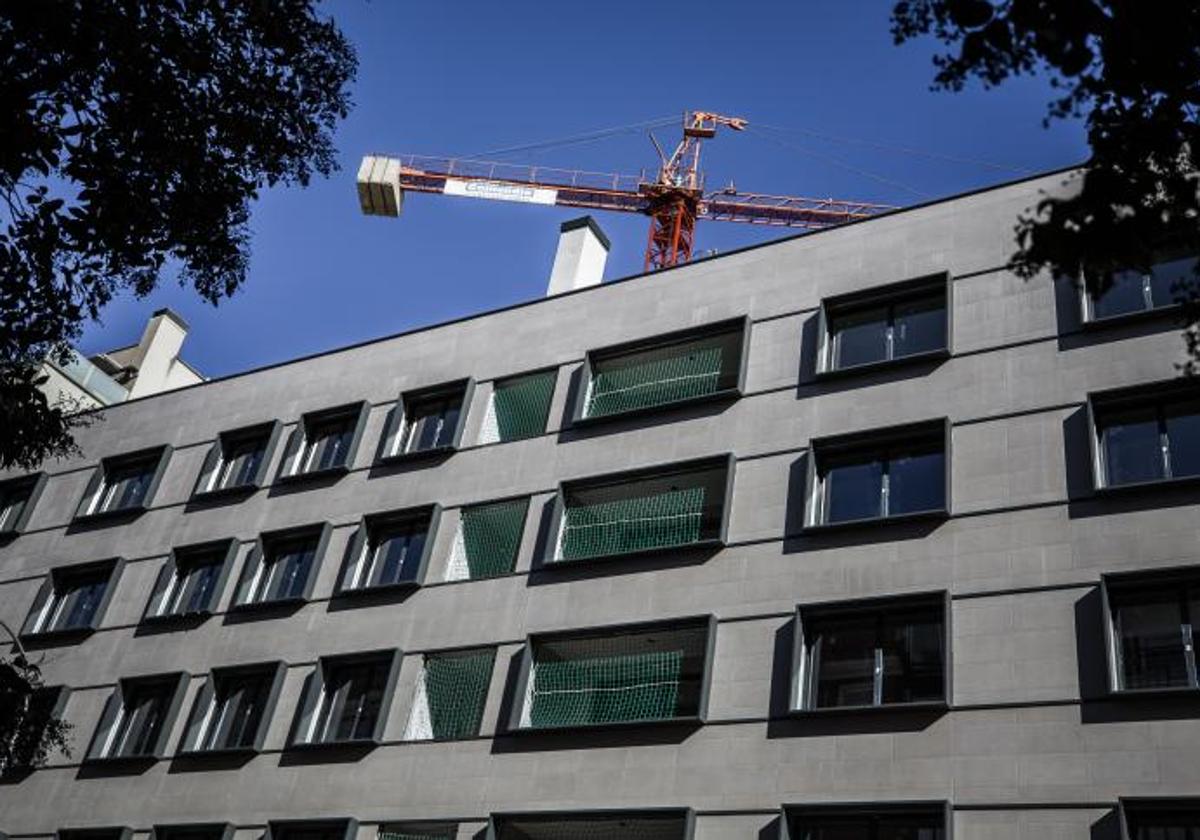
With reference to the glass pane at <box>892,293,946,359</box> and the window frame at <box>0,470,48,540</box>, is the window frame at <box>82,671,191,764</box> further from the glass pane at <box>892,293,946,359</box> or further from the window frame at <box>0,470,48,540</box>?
the glass pane at <box>892,293,946,359</box>

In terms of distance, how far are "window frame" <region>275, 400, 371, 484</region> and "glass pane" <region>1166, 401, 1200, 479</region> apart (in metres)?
18.0

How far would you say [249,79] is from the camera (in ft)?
49.7

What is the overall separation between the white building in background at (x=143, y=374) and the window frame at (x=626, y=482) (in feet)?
65.7

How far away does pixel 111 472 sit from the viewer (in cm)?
3488

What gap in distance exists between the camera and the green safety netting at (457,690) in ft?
77.8

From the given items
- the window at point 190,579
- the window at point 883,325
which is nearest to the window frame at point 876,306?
the window at point 883,325

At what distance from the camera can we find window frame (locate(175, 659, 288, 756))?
2586 centimetres

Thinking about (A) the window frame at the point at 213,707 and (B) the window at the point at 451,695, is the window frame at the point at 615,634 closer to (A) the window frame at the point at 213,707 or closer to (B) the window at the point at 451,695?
(B) the window at the point at 451,695

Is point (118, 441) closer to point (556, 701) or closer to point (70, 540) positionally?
point (70, 540)

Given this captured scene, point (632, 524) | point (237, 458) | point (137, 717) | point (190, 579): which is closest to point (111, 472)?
point (237, 458)

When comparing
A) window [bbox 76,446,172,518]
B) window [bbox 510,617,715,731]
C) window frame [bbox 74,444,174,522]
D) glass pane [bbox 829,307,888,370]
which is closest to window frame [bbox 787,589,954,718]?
window [bbox 510,617,715,731]

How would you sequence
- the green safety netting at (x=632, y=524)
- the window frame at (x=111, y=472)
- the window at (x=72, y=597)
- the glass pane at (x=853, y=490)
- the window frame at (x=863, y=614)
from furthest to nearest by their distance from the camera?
the window frame at (x=111, y=472) → the window at (x=72, y=597) → the green safety netting at (x=632, y=524) → the glass pane at (x=853, y=490) → the window frame at (x=863, y=614)

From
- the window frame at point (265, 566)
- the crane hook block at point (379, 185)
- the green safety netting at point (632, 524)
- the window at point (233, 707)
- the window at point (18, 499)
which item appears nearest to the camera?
the green safety netting at point (632, 524)

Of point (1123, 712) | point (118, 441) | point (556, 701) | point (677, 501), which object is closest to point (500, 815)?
point (556, 701)
